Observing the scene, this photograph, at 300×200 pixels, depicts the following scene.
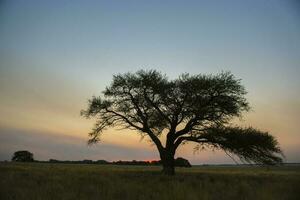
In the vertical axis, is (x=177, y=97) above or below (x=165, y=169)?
above

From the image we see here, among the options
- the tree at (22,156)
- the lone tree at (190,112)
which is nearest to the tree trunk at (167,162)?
the lone tree at (190,112)

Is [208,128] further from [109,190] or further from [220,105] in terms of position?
[109,190]

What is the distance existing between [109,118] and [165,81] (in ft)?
18.4

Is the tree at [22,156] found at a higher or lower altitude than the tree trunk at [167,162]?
higher

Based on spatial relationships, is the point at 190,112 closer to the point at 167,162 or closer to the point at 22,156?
the point at 167,162

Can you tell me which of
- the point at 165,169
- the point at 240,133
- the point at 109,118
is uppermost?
the point at 109,118

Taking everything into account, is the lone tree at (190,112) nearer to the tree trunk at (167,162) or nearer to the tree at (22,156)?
the tree trunk at (167,162)

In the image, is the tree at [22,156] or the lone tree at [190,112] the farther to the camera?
the tree at [22,156]

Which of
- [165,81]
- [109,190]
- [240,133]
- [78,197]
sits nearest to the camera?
[78,197]

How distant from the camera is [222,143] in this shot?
2962 centimetres

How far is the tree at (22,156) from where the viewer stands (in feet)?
329

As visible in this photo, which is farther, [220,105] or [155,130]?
[155,130]

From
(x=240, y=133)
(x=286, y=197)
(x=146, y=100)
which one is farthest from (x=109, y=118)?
(x=286, y=197)

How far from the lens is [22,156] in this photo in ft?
332
